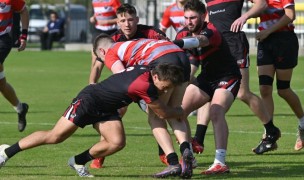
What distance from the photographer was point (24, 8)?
1445 centimetres

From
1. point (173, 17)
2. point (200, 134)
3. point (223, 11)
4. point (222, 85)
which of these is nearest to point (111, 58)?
point (222, 85)

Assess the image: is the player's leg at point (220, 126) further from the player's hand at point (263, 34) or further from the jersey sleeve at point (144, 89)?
the player's hand at point (263, 34)

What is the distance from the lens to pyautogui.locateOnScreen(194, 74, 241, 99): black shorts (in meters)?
10.5

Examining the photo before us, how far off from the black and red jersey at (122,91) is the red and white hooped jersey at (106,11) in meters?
9.59

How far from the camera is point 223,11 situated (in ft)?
40.3

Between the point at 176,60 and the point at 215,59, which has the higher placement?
the point at 176,60

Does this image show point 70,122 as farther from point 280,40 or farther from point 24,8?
point 24,8

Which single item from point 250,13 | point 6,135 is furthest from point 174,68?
point 6,135

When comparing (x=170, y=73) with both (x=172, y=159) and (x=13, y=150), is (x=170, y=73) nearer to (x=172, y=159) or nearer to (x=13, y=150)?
(x=172, y=159)

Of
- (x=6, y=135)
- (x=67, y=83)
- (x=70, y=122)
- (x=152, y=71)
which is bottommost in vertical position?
(x=67, y=83)

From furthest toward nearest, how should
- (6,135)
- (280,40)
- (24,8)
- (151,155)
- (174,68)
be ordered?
(24,8)
(6,135)
(280,40)
(151,155)
(174,68)

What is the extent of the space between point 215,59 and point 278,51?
2.00 metres

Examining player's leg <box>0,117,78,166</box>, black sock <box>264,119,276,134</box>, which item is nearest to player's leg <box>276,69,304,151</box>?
black sock <box>264,119,276,134</box>

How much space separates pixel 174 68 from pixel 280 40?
3584mm
